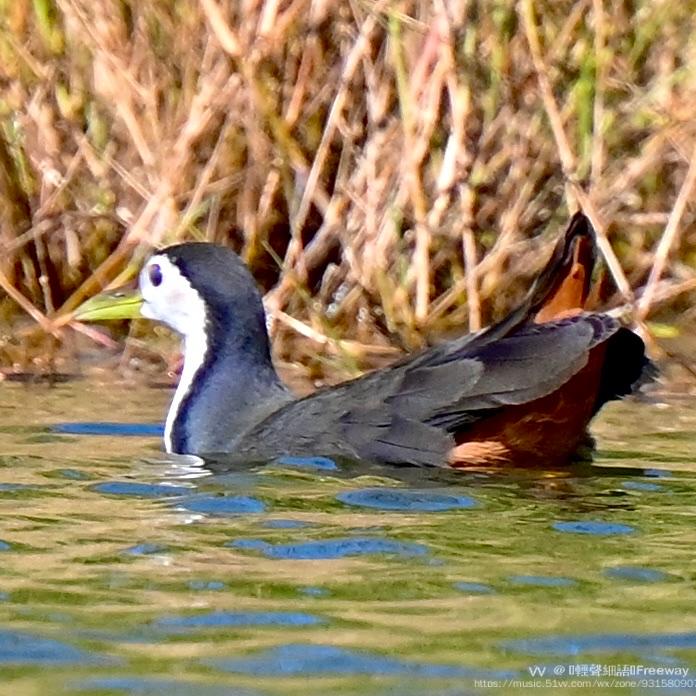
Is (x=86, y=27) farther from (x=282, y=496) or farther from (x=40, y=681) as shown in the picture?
(x=40, y=681)

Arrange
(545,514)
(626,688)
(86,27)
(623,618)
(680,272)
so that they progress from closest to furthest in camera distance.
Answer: (626,688), (623,618), (545,514), (86,27), (680,272)

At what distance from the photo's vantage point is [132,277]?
778 cm

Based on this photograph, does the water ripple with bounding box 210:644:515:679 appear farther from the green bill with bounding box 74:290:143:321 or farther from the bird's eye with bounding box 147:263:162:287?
the green bill with bounding box 74:290:143:321

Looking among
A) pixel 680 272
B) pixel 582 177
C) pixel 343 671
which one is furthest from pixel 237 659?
pixel 680 272

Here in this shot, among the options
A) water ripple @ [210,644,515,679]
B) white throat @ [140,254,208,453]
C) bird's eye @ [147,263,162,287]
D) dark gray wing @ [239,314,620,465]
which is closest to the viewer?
water ripple @ [210,644,515,679]

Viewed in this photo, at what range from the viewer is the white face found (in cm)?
627

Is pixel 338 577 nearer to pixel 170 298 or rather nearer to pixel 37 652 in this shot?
pixel 37 652

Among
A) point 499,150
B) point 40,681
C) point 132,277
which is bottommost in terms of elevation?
point 40,681

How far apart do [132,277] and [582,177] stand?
1.75 metres

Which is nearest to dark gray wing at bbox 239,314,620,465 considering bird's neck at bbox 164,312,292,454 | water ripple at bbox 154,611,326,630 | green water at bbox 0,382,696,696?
green water at bbox 0,382,696,696

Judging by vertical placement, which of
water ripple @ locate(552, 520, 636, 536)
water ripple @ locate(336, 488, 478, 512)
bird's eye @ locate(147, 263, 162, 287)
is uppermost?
bird's eye @ locate(147, 263, 162, 287)

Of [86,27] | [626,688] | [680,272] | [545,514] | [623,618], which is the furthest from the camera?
[680,272]

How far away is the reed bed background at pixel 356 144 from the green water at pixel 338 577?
6.02 feet

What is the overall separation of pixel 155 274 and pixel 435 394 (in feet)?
4.41
